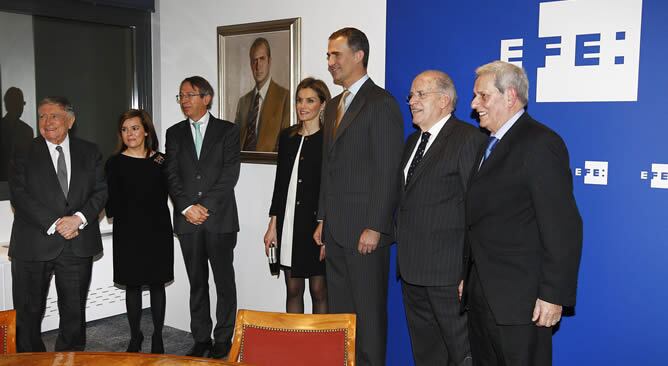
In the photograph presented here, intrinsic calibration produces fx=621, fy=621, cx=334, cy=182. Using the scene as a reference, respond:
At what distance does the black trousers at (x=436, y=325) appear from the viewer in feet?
10.1

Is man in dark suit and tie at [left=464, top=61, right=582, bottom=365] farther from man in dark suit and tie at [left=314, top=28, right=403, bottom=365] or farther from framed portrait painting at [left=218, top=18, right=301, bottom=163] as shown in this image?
framed portrait painting at [left=218, top=18, right=301, bottom=163]

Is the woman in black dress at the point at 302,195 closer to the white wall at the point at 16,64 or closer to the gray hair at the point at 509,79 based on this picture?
the gray hair at the point at 509,79

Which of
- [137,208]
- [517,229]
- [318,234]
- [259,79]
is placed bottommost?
[318,234]

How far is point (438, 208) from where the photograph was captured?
306 centimetres

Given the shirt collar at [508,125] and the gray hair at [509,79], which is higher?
the gray hair at [509,79]

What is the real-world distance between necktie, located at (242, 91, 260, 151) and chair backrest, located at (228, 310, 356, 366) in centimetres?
263

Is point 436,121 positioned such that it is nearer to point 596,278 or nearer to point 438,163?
point 438,163

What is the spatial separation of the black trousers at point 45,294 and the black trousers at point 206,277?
0.66 meters

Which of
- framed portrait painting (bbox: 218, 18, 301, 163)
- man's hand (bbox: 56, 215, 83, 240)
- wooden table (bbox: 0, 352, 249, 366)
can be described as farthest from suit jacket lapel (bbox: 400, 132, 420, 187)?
man's hand (bbox: 56, 215, 83, 240)

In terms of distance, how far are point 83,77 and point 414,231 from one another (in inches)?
137

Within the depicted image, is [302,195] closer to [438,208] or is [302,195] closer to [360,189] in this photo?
[360,189]

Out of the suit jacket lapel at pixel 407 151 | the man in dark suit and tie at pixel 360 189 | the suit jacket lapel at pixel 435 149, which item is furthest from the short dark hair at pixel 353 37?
the suit jacket lapel at pixel 435 149

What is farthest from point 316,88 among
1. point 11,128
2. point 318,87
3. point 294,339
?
point 11,128

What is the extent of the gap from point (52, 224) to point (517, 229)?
2741mm
